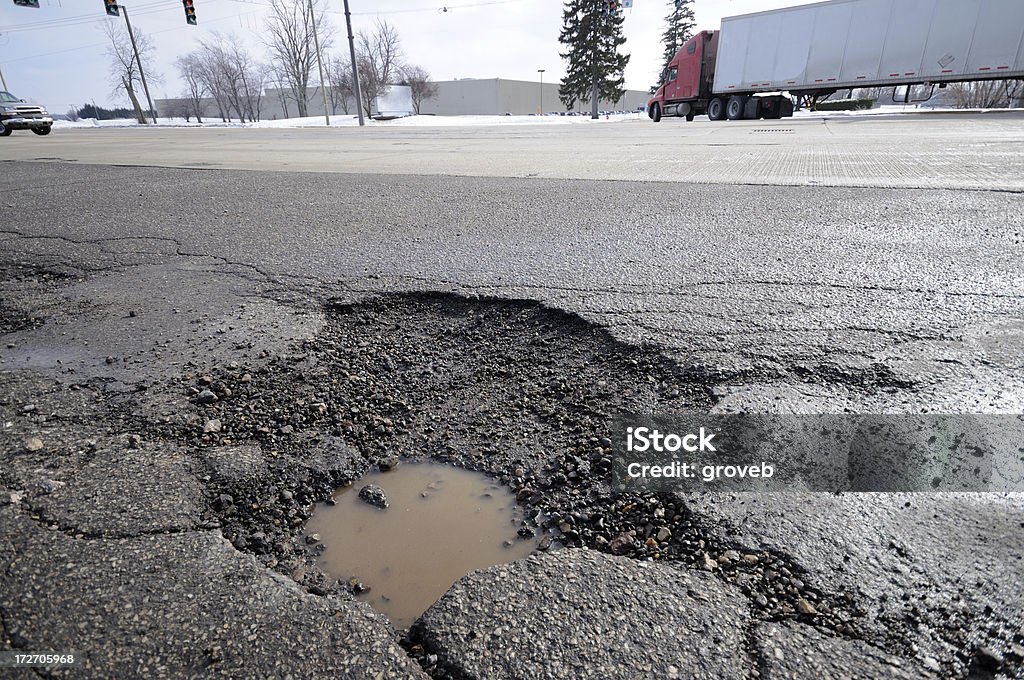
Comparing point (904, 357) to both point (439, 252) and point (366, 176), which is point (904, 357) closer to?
point (439, 252)

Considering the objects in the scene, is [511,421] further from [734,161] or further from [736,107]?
[736,107]

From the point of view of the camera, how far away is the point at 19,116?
80.9 ft

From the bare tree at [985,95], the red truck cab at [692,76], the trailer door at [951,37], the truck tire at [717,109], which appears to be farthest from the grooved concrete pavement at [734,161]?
the bare tree at [985,95]

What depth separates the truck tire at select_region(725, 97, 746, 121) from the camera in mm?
25109

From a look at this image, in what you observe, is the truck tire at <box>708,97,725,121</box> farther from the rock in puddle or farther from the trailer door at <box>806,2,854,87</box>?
the rock in puddle

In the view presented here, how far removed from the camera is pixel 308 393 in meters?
2.34


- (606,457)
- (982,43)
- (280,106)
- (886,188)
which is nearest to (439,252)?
(606,457)

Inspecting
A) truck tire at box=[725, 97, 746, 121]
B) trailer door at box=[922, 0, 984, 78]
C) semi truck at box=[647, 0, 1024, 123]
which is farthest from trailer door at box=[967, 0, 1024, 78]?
truck tire at box=[725, 97, 746, 121]

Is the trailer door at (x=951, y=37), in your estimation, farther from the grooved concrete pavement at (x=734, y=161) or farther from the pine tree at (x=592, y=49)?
the pine tree at (x=592, y=49)

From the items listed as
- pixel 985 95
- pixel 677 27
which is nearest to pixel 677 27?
pixel 677 27

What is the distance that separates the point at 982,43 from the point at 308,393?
26.1 metres

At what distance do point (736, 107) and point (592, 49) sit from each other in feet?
107

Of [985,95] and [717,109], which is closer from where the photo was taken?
[717,109]

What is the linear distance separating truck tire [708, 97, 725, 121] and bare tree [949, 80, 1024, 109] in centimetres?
1626
